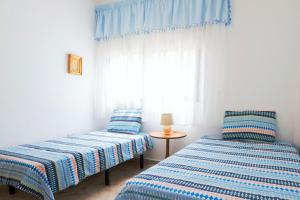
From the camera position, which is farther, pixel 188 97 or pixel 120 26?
pixel 120 26

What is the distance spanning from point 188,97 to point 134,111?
0.83 metres

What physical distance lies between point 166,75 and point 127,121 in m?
0.87

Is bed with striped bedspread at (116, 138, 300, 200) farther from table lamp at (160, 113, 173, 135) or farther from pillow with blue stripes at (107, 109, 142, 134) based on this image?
pillow with blue stripes at (107, 109, 142, 134)

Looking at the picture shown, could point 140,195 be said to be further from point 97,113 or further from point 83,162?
point 97,113

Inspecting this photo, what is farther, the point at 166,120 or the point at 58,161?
the point at 166,120

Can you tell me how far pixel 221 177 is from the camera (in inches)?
59.8

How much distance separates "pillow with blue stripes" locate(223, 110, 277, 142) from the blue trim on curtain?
1.17 meters

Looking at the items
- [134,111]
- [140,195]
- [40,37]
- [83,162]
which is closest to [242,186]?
[140,195]

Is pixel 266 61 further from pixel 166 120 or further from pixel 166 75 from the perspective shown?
pixel 166 120

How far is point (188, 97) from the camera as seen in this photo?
10.5 feet

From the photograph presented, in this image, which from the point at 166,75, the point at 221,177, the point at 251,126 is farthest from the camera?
the point at 166,75

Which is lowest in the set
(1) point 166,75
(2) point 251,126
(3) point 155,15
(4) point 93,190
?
(4) point 93,190

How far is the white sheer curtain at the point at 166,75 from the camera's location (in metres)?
3.03

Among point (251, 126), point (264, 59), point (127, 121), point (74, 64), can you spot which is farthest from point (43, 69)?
point (264, 59)
